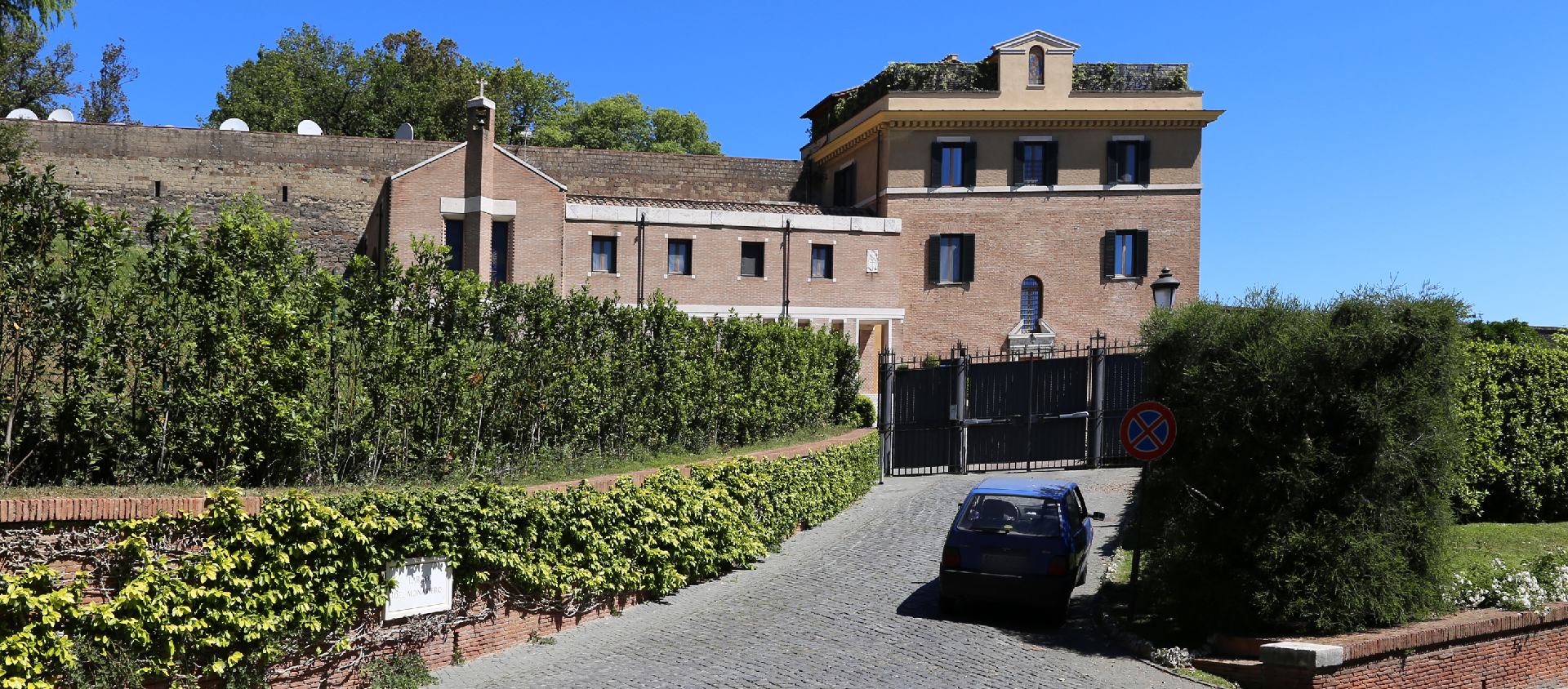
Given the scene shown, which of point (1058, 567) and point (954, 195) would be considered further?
point (954, 195)

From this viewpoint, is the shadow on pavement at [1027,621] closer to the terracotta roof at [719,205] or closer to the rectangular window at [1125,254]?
the terracotta roof at [719,205]

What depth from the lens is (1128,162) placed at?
40406 millimetres

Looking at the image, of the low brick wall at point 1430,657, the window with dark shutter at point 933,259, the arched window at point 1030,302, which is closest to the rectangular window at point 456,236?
the window with dark shutter at point 933,259

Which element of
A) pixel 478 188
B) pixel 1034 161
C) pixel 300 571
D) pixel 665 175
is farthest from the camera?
pixel 665 175

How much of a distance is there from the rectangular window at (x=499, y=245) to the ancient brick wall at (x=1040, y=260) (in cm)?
1317

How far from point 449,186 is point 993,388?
19.5 metres

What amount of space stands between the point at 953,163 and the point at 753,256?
26.8ft

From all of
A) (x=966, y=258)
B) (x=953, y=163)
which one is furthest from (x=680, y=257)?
(x=953, y=163)

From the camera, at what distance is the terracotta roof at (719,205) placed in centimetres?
3684

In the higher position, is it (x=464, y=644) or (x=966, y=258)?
(x=966, y=258)

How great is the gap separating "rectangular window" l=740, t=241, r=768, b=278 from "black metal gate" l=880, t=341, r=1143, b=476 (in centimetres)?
1508

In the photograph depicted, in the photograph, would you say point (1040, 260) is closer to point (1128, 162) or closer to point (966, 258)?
point (966, 258)

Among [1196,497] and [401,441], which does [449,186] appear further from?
[1196,497]

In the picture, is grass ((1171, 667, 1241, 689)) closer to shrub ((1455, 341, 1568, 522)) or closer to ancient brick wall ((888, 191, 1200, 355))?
shrub ((1455, 341, 1568, 522))
